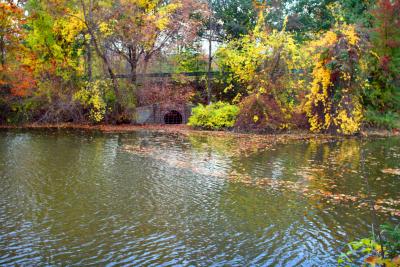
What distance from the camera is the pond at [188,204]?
6754mm

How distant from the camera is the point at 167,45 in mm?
25906

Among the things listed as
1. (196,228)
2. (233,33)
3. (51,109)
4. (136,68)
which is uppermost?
(233,33)

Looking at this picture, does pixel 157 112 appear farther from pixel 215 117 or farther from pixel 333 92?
pixel 333 92

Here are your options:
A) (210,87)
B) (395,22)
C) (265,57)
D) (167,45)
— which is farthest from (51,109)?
(395,22)

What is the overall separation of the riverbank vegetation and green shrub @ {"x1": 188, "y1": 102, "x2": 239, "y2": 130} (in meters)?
0.06

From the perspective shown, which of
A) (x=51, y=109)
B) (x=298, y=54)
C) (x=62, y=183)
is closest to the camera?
(x=62, y=183)

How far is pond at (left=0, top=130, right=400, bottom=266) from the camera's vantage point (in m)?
6.75

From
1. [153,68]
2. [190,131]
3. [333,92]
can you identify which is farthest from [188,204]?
[153,68]

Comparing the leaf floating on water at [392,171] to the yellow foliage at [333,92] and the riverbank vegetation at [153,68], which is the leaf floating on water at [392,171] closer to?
the yellow foliage at [333,92]

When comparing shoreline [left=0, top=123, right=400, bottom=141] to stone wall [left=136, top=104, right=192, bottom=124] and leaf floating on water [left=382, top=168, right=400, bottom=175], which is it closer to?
stone wall [left=136, top=104, right=192, bottom=124]

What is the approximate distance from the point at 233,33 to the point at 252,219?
76.6 ft

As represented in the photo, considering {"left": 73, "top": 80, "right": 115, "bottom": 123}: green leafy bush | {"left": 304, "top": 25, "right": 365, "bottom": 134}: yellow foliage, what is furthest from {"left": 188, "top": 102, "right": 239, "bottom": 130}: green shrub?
{"left": 73, "top": 80, "right": 115, "bottom": 123}: green leafy bush

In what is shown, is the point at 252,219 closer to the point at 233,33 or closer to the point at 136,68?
the point at 136,68

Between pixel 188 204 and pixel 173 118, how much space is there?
1807 cm
